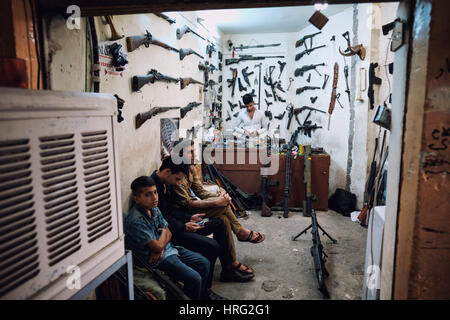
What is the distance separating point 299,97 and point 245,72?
1.55m

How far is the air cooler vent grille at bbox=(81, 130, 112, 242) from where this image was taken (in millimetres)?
1271

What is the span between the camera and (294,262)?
11.5 feet

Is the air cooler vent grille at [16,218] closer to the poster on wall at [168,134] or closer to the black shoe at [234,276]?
the black shoe at [234,276]

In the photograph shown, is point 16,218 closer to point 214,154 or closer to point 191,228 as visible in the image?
point 191,228

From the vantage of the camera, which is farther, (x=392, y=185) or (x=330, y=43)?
(x=330, y=43)

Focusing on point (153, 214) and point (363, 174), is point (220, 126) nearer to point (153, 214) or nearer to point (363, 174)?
point (363, 174)

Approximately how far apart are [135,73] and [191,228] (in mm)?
1658

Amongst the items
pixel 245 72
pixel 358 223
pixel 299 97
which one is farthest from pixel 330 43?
pixel 358 223

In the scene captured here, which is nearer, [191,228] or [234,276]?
[191,228]

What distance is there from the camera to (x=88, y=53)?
2137mm

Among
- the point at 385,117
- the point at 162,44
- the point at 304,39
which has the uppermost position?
the point at 304,39

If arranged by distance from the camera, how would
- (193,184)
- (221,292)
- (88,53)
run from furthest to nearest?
1. (193,184)
2. (221,292)
3. (88,53)

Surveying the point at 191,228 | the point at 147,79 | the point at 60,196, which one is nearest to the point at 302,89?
the point at 147,79

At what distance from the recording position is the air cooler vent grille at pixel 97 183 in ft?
4.17
